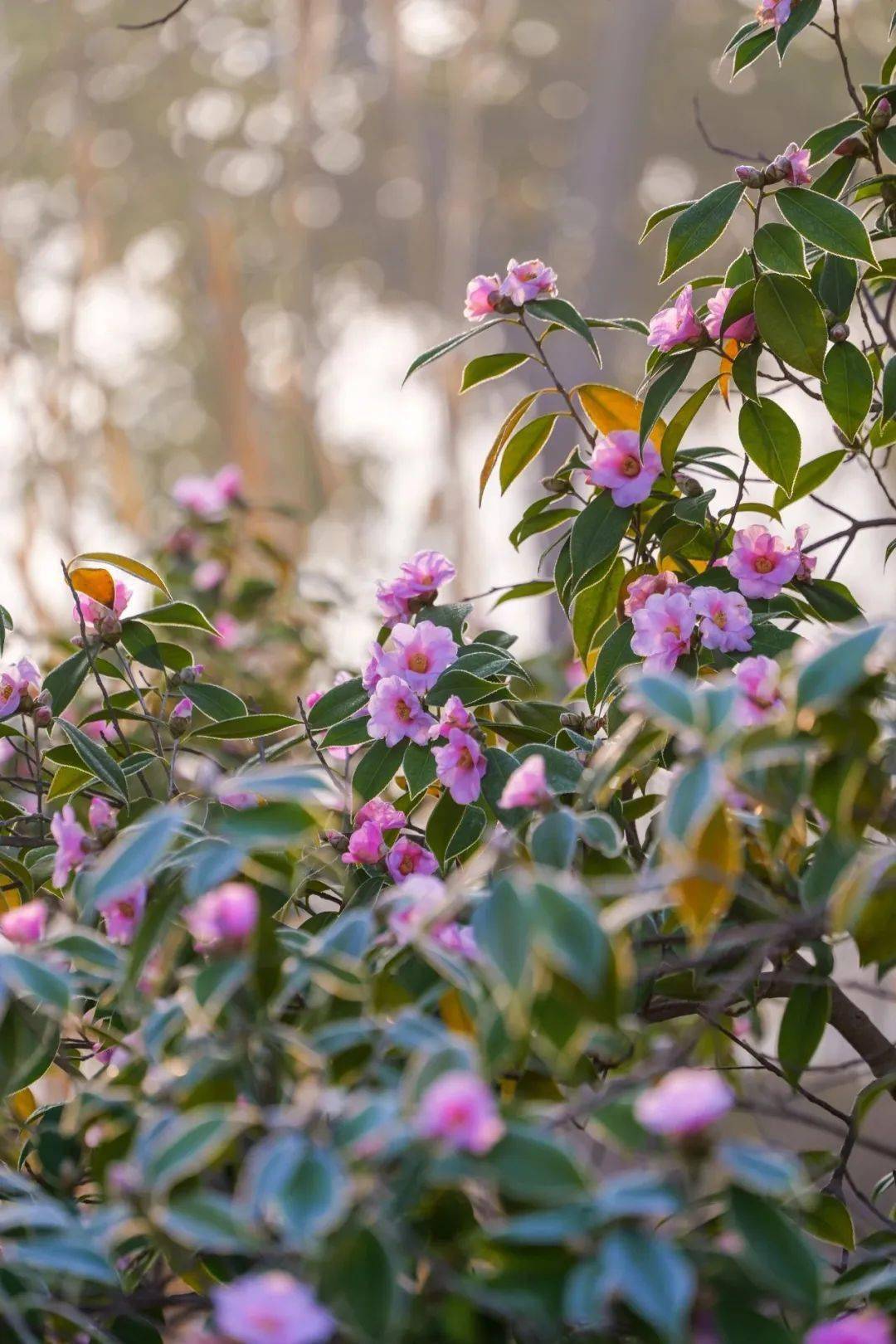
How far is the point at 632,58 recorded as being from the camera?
7090 millimetres

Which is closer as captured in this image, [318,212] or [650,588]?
[650,588]

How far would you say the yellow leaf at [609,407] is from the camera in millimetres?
1104

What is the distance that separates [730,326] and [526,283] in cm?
16

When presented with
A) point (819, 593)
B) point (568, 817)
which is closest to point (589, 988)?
point (568, 817)

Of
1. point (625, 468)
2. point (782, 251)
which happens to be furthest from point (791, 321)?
point (625, 468)

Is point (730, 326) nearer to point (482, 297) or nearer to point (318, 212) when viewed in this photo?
point (482, 297)

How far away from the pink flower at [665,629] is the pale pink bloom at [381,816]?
23 cm

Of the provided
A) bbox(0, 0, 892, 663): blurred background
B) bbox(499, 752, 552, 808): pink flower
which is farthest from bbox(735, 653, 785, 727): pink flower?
bbox(0, 0, 892, 663): blurred background

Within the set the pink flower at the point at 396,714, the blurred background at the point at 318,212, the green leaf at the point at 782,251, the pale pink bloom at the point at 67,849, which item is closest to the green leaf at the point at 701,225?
the green leaf at the point at 782,251

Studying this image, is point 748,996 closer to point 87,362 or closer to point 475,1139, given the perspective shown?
point 475,1139

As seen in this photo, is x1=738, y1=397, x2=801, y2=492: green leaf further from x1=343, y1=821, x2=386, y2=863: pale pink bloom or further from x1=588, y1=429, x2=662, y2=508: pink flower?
x1=343, y1=821, x2=386, y2=863: pale pink bloom

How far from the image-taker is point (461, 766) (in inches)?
37.3

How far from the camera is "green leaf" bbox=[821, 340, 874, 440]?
3.42 feet

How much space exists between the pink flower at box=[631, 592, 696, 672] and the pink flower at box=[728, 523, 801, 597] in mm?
92
